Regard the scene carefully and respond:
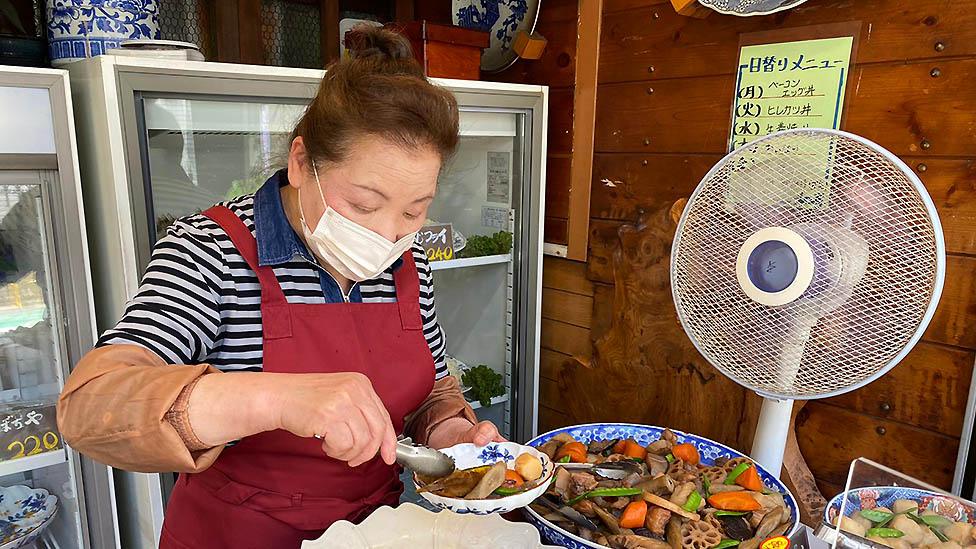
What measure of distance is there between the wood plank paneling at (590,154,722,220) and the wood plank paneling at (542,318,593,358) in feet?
1.34

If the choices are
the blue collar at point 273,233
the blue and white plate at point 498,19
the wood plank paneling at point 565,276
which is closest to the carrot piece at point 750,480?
the blue collar at point 273,233

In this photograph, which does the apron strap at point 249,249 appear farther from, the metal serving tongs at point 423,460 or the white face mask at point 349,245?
the metal serving tongs at point 423,460

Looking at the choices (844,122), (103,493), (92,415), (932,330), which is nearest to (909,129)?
(844,122)

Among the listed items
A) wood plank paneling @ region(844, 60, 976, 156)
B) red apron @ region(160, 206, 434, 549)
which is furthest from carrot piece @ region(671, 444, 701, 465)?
wood plank paneling @ region(844, 60, 976, 156)

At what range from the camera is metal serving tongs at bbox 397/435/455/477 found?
96cm

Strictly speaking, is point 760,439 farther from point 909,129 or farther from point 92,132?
point 92,132

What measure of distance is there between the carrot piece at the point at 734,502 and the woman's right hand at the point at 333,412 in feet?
1.84

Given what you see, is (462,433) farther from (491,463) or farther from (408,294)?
(408,294)

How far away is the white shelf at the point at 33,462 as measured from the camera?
5.43ft

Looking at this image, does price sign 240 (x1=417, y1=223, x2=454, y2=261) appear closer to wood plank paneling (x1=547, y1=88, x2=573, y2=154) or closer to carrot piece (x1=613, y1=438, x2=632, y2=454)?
wood plank paneling (x1=547, y1=88, x2=573, y2=154)

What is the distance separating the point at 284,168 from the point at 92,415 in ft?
1.96

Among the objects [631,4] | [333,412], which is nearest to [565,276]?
[631,4]

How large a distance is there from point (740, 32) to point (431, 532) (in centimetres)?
142

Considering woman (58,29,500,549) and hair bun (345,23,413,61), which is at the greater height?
hair bun (345,23,413,61)
